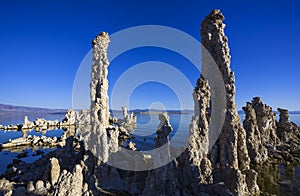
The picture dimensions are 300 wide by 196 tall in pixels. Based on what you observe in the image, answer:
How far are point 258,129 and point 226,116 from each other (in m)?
23.8

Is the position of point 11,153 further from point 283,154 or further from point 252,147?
point 283,154

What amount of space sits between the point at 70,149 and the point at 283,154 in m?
34.4

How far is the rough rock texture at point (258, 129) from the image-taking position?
3147 centimetres

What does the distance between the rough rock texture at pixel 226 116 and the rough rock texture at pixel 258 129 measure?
11480mm

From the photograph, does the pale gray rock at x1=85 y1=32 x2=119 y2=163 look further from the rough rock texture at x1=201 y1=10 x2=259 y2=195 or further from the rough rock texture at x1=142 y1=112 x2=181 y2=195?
the rough rock texture at x1=201 y1=10 x2=259 y2=195

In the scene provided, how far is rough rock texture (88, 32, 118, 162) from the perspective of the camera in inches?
770

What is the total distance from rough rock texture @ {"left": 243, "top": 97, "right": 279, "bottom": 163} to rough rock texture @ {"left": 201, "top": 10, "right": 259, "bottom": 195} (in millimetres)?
11480

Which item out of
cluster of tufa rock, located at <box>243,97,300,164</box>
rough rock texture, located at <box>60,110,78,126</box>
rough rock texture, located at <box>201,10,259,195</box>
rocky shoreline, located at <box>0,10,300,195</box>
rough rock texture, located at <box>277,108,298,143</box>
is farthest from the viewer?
rough rock texture, located at <box>60,110,78,126</box>

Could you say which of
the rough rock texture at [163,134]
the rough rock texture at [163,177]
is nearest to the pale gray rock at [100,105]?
the rough rock texture at [163,134]

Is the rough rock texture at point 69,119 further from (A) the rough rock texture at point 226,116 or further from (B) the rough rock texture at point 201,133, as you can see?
(A) the rough rock texture at point 226,116

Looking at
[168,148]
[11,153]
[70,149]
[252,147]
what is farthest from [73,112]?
[168,148]

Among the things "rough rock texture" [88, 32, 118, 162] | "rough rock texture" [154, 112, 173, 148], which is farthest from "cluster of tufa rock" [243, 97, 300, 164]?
"rough rock texture" [88, 32, 118, 162]

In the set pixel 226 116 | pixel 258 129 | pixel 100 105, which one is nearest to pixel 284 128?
pixel 258 129

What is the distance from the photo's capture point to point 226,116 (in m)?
19.4
